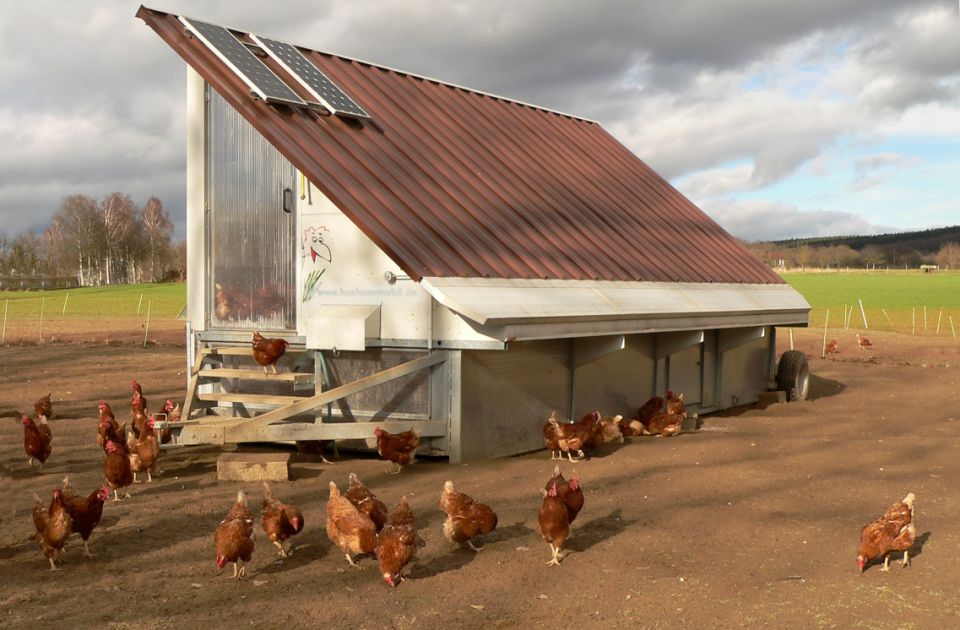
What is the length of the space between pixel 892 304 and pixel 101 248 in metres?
88.9

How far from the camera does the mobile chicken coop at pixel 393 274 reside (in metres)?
10.7

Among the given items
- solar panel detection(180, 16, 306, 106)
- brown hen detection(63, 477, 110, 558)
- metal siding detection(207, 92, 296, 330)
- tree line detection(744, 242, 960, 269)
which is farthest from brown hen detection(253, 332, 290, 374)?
tree line detection(744, 242, 960, 269)

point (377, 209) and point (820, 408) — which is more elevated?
point (377, 209)

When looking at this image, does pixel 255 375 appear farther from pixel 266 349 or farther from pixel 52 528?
pixel 52 528

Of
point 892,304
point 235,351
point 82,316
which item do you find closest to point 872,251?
point 892,304

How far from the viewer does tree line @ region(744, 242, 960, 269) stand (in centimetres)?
13638

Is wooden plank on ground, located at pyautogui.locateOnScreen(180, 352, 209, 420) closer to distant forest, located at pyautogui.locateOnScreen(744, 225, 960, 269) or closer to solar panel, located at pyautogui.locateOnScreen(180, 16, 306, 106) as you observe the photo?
→ solar panel, located at pyautogui.locateOnScreen(180, 16, 306, 106)

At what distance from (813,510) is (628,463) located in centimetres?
255

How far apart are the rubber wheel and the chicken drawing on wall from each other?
32.4 ft

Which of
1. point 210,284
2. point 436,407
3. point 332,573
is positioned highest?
point 210,284

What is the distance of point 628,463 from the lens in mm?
10898

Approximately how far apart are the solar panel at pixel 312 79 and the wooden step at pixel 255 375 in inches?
142

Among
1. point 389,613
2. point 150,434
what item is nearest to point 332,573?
point 389,613

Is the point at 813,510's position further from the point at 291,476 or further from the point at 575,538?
the point at 291,476
